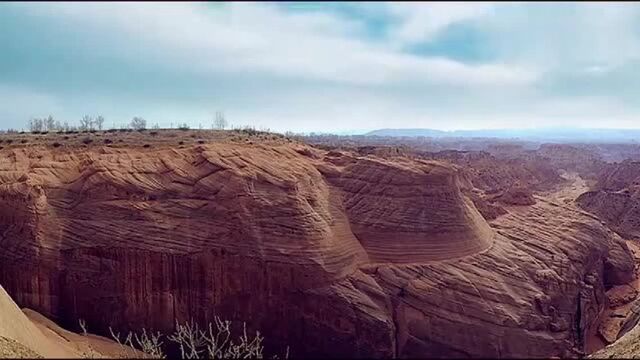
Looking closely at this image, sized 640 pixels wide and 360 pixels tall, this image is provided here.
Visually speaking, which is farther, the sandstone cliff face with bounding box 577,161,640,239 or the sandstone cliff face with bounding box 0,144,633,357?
the sandstone cliff face with bounding box 577,161,640,239

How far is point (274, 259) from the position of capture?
1886 centimetres

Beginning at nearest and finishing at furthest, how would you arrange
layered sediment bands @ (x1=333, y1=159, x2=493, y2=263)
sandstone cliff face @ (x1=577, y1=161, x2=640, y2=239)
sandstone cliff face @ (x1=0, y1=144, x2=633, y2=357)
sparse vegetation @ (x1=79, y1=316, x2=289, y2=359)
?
sparse vegetation @ (x1=79, y1=316, x2=289, y2=359), sandstone cliff face @ (x1=0, y1=144, x2=633, y2=357), layered sediment bands @ (x1=333, y1=159, x2=493, y2=263), sandstone cliff face @ (x1=577, y1=161, x2=640, y2=239)

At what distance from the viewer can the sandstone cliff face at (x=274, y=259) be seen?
18.4m

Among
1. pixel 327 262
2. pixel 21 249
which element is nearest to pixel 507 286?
pixel 327 262

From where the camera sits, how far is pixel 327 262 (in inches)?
744

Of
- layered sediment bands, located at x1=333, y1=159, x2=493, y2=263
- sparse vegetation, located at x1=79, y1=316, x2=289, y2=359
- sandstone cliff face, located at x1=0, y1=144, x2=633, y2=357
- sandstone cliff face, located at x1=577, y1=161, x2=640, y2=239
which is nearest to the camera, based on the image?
sparse vegetation, located at x1=79, y1=316, x2=289, y2=359

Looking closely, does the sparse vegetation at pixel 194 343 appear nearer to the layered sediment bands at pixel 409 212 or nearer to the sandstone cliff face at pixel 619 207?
the layered sediment bands at pixel 409 212

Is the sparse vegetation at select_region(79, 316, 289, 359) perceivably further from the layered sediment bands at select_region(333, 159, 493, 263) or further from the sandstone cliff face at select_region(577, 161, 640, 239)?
the sandstone cliff face at select_region(577, 161, 640, 239)

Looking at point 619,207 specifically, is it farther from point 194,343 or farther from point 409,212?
point 194,343

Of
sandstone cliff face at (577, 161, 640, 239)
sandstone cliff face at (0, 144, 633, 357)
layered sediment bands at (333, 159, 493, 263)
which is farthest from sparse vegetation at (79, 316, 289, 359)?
sandstone cliff face at (577, 161, 640, 239)

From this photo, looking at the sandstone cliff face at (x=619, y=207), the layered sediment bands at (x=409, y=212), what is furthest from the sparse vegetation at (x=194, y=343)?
the sandstone cliff face at (x=619, y=207)

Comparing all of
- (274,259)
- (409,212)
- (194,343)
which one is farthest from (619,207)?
(194,343)

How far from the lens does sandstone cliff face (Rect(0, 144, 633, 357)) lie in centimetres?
1836

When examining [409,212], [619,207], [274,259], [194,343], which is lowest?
[194,343]
